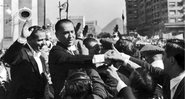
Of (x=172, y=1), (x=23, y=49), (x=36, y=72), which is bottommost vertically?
(x=36, y=72)

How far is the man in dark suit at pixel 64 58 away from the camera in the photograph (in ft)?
11.9

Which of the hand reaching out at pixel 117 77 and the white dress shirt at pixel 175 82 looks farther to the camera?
the hand reaching out at pixel 117 77

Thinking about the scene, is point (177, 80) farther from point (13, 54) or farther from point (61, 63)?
point (13, 54)

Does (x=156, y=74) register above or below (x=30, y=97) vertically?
above

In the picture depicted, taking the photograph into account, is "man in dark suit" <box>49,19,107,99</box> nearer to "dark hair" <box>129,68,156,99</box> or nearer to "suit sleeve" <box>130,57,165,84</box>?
"dark hair" <box>129,68,156,99</box>

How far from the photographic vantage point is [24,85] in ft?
Answer: 15.4

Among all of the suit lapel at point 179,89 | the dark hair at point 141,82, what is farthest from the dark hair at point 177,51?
the dark hair at point 141,82

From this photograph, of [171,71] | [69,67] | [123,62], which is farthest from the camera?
[69,67]

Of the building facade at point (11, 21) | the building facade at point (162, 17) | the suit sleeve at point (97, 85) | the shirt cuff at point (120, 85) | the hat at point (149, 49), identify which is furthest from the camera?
the building facade at point (162, 17)

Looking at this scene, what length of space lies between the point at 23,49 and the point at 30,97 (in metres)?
0.69

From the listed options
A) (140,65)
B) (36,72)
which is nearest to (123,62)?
(140,65)

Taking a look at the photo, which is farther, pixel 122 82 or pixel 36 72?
pixel 36 72

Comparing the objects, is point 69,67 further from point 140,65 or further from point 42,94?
point 42,94

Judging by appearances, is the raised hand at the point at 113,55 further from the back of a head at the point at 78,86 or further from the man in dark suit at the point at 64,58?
the back of a head at the point at 78,86
